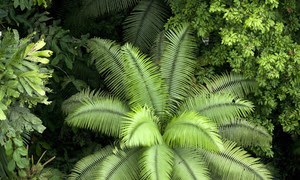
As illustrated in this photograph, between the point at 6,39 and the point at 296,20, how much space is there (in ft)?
12.6

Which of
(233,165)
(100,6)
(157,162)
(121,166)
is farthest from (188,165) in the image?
(100,6)

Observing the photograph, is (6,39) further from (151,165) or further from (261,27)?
(261,27)

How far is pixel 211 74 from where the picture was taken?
4926 mm

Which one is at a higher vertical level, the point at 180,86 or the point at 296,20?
the point at 296,20

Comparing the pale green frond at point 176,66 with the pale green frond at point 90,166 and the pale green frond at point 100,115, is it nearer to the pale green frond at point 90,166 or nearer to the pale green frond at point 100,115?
the pale green frond at point 100,115

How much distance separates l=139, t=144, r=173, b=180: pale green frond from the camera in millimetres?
3615

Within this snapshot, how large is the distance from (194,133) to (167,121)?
80 cm

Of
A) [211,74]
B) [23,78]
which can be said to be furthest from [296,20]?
[23,78]

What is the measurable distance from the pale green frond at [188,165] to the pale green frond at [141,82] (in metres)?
0.70

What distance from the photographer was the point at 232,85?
4602 millimetres

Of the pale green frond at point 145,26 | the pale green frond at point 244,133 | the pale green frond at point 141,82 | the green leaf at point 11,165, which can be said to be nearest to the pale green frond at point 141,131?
the pale green frond at point 141,82

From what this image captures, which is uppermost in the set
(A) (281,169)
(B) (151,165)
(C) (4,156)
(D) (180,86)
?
(D) (180,86)

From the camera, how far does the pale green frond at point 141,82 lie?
164 inches

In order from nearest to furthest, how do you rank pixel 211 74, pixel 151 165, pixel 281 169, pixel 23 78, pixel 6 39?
pixel 23 78
pixel 6 39
pixel 151 165
pixel 211 74
pixel 281 169
